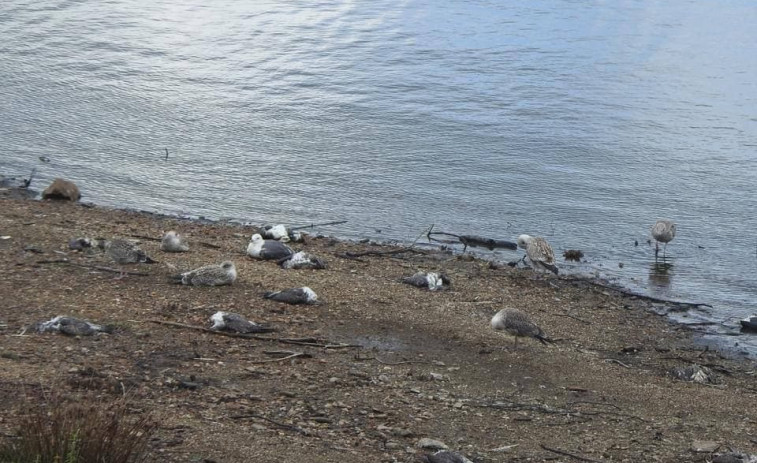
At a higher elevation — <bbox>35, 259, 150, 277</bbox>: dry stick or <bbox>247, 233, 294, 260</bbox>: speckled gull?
<bbox>35, 259, 150, 277</bbox>: dry stick

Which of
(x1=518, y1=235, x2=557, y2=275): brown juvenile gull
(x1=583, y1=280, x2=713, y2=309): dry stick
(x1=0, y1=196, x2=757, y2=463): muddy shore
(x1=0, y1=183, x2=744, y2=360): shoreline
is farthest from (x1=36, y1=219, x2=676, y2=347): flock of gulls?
(x1=583, y1=280, x2=713, y2=309): dry stick

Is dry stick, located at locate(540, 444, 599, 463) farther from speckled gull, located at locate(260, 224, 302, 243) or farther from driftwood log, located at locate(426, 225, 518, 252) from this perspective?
driftwood log, located at locate(426, 225, 518, 252)

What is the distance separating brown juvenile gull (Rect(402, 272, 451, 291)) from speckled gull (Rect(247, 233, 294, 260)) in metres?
1.19

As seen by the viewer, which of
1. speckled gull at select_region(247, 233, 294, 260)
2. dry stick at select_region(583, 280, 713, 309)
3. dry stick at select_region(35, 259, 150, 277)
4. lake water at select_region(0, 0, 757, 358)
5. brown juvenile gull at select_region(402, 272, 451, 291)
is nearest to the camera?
dry stick at select_region(35, 259, 150, 277)

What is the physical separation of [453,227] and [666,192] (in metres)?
3.68

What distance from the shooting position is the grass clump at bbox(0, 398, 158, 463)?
454cm

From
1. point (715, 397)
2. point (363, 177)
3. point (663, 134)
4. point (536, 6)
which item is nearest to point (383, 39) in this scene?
point (536, 6)

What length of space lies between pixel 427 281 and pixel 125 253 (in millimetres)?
2831

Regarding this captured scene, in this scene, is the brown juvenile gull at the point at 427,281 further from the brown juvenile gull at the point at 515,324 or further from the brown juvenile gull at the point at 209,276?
the brown juvenile gull at the point at 209,276

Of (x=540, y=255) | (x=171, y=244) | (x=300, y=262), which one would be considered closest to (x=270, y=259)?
(x=300, y=262)

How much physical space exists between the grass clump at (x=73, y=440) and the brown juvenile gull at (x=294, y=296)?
3.94 meters

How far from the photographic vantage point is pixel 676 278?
1201cm

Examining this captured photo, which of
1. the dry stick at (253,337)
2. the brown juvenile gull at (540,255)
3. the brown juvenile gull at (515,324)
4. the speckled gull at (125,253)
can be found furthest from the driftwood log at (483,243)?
the dry stick at (253,337)

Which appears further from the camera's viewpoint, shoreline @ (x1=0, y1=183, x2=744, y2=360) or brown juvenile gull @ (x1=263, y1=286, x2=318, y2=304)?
shoreline @ (x1=0, y1=183, x2=744, y2=360)
